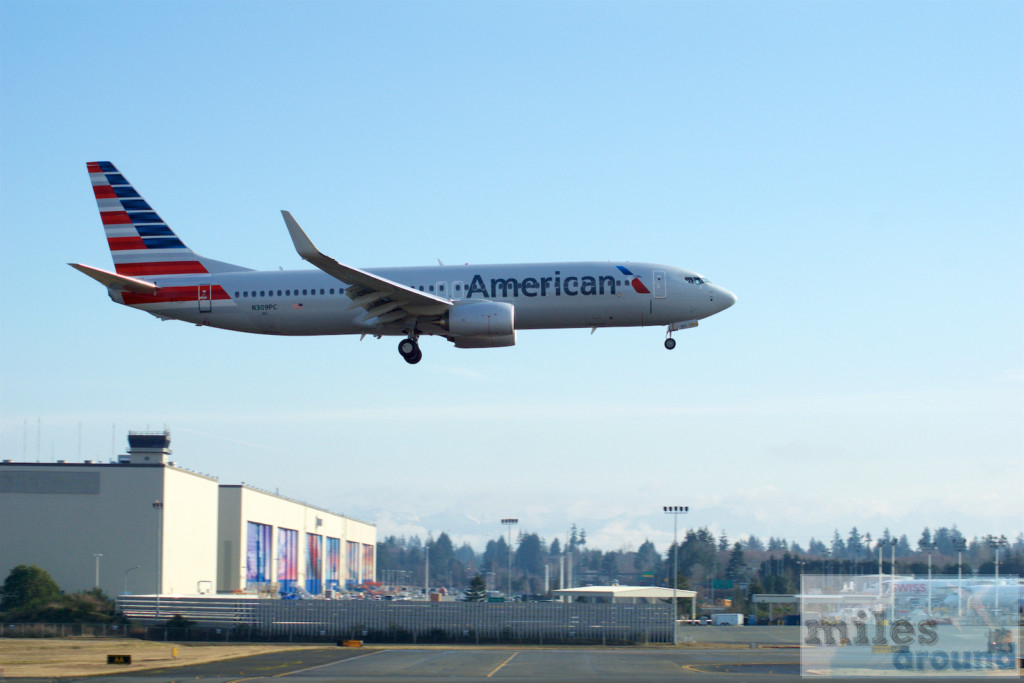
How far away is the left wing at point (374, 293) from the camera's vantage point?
4444 cm

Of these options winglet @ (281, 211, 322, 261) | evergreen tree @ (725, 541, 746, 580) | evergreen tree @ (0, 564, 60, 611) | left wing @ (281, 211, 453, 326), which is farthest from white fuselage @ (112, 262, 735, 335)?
evergreen tree @ (725, 541, 746, 580)

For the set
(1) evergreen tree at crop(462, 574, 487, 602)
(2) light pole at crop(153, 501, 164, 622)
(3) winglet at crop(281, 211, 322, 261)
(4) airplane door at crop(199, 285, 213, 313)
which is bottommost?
(1) evergreen tree at crop(462, 574, 487, 602)

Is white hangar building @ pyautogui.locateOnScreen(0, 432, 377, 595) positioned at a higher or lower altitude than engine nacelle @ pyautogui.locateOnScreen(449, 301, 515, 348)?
lower

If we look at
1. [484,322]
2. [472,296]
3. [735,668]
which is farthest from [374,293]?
[735,668]

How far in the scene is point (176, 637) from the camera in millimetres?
76250

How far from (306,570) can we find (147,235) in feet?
309

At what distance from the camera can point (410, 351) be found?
50.9 m

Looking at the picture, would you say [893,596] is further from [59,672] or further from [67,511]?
[67,511]

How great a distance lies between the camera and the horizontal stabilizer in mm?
48900

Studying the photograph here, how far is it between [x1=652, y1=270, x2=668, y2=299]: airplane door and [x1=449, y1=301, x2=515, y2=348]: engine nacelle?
685 centimetres

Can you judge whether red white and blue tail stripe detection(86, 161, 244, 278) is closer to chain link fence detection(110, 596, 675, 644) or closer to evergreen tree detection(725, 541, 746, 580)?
chain link fence detection(110, 596, 675, 644)

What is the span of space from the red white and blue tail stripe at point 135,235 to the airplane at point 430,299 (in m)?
0.61

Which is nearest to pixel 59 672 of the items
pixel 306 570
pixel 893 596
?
pixel 893 596

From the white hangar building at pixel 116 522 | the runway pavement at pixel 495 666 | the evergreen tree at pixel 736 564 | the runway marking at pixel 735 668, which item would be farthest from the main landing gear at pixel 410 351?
the evergreen tree at pixel 736 564
